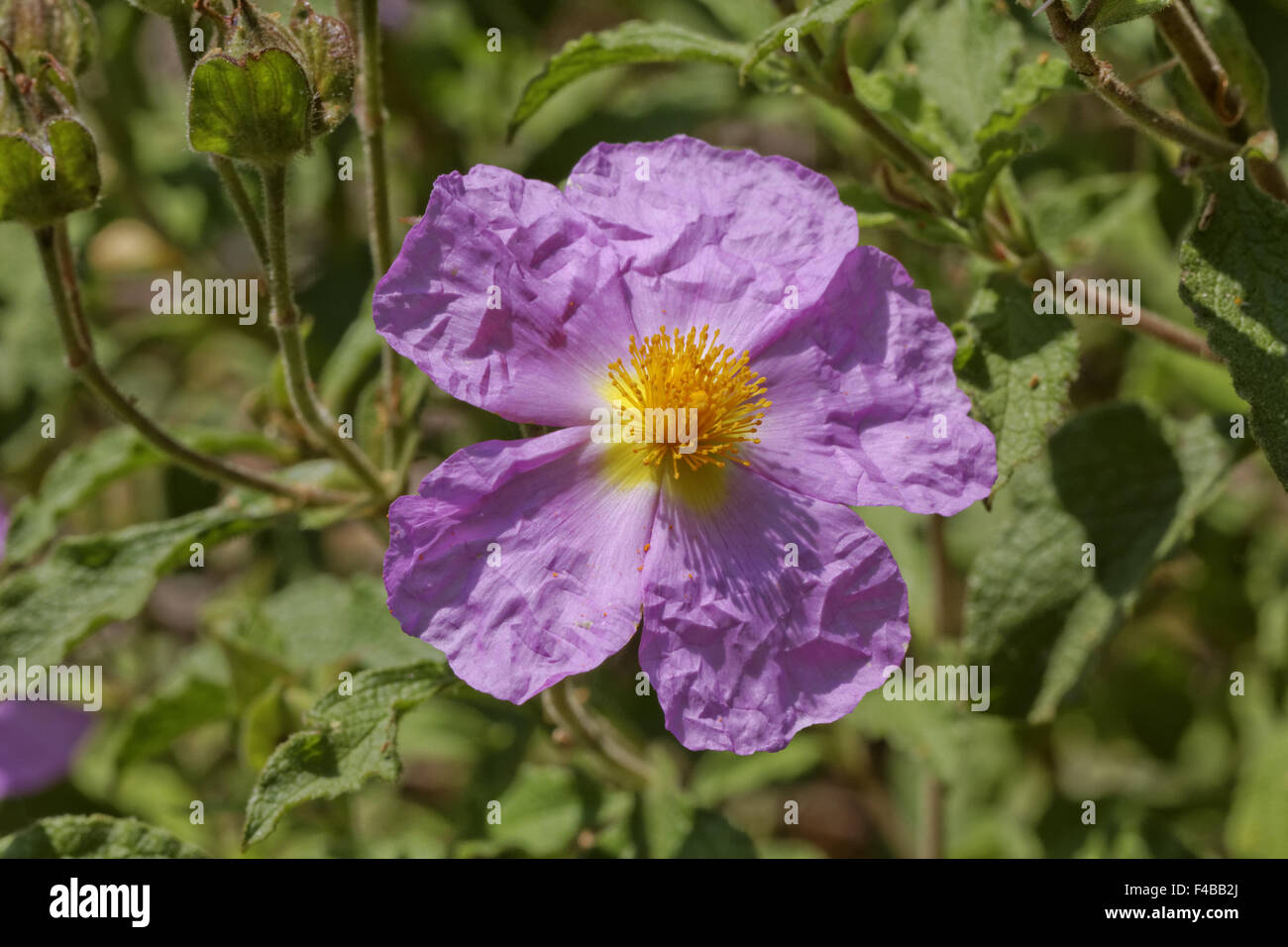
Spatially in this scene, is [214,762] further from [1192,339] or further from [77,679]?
[1192,339]

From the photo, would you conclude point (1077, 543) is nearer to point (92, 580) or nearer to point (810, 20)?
point (810, 20)

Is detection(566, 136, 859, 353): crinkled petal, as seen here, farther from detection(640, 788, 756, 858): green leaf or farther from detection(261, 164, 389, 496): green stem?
detection(640, 788, 756, 858): green leaf

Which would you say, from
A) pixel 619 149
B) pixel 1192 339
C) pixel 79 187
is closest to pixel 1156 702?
pixel 1192 339

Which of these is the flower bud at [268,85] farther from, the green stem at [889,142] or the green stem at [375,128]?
the green stem at [889,142]

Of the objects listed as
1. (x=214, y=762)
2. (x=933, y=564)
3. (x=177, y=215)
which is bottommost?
(x=214, y=762)

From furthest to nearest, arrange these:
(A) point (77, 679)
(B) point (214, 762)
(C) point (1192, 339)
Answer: (B) point (214, 762), (A) point (77, 679), (C) point (1192, 339)

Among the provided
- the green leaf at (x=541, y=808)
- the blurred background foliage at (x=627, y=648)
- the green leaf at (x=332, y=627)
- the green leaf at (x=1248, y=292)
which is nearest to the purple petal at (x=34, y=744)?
the blurred background foliage at (x=627, y=648)
